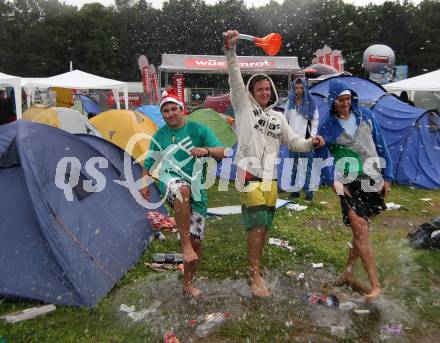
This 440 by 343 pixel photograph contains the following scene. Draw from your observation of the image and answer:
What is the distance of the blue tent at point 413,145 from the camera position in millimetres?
8883

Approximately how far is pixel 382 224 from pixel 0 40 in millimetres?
61281

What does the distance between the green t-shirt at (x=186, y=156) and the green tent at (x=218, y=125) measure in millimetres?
6033

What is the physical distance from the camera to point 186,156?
3814mm

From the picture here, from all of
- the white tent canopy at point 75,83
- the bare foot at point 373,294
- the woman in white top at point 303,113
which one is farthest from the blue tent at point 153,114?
the bare foot at point 373,294

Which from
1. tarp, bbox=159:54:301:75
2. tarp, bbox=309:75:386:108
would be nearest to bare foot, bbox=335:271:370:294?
tarp, bbox=309:75:386:108

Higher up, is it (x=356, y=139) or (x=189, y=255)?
(x=356, y=139)

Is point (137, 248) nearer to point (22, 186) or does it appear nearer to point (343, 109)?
point (22, 186)

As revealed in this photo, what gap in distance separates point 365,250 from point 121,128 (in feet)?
22.7

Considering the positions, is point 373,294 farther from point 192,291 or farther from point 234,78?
point 234,78

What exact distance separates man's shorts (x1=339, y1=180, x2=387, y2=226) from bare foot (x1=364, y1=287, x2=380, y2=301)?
24.3 inches

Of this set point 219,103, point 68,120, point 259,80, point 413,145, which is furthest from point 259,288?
point 219,103

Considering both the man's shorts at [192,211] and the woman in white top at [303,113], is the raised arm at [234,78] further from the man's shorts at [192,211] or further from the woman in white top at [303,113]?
the woman in white top at [303,113]

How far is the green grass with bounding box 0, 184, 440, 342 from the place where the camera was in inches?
126

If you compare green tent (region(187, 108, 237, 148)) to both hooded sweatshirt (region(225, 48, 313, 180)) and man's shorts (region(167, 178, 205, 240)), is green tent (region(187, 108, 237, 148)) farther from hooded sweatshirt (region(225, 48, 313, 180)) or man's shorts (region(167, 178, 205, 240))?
man's shorts (region(167, 178, 205, 240))
